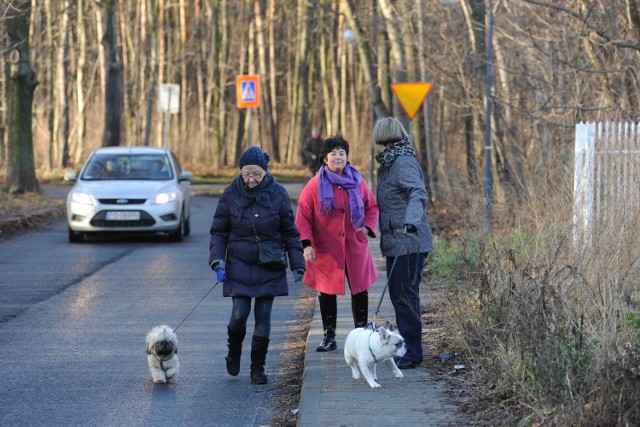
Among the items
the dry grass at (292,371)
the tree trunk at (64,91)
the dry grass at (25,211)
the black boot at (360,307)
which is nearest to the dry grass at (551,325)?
the black boot at (360,307)

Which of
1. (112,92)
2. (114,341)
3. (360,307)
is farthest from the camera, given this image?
(112,92)

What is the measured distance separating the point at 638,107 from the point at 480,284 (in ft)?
32.0

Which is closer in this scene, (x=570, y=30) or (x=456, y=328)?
(x=456, y=328)

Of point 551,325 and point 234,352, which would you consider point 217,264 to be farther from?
point 551,325

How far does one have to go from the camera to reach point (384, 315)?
10273mm

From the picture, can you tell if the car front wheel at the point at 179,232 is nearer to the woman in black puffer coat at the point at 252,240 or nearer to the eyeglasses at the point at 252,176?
the woman in black puffer coat at the point at 252,240

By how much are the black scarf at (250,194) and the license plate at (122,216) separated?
11.3 m

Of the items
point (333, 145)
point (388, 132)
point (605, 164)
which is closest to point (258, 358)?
point (333, 145)

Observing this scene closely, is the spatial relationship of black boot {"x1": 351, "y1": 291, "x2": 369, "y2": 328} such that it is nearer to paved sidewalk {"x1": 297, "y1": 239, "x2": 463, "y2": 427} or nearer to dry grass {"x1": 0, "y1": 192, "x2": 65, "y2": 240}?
paved sidewalk {"x1": 297, "y1": 239, "x2": 463, "y2": 427}

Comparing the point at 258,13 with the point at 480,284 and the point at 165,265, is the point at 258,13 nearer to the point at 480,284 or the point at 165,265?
the point at 165,265

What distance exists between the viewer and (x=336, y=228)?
8695mm

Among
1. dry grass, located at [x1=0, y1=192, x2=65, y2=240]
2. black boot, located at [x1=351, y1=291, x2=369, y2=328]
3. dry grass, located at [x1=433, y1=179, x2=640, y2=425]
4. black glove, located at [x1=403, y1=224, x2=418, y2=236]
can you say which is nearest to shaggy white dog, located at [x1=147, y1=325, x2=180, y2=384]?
black boot, located at [x1=351, y1=291, x2=369, y2=328]

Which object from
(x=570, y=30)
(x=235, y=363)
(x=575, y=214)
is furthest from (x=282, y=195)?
(x=570, y=30)

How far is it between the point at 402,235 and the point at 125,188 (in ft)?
39.3
